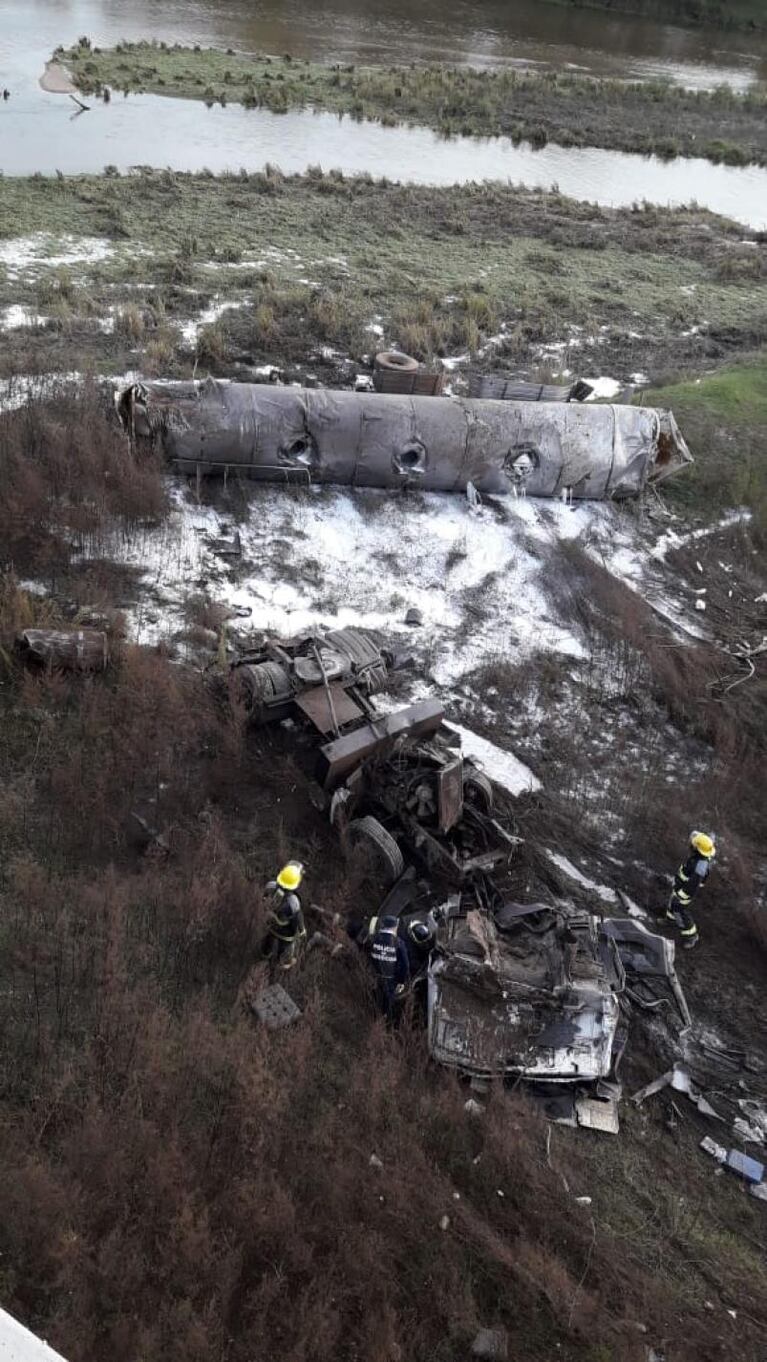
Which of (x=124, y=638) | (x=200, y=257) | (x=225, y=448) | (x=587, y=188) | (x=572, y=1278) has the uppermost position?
(x=587, y=188)

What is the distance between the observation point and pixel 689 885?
22.1 ft

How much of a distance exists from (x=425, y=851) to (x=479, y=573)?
443cm

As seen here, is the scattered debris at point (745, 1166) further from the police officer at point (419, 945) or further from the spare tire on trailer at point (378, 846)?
the spare tire on trailer at point (378, 846)

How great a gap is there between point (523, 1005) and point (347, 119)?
101ft

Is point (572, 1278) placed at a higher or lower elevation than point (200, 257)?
lower

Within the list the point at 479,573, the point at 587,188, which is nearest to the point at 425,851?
the point at 479,573

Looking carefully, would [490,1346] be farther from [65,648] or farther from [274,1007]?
[65,648]

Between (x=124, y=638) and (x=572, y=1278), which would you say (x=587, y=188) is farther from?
(x=572, y=1278)

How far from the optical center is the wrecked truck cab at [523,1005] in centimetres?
554

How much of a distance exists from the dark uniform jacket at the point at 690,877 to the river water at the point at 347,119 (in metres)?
21.7

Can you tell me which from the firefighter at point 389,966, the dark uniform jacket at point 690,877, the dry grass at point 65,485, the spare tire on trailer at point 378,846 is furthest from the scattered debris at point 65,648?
the dark uniform jacket at point 690,877

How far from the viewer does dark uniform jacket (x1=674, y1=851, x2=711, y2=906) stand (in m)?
6.63

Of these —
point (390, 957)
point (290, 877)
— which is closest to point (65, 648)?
point (290, 877)

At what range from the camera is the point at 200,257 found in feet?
54.1
